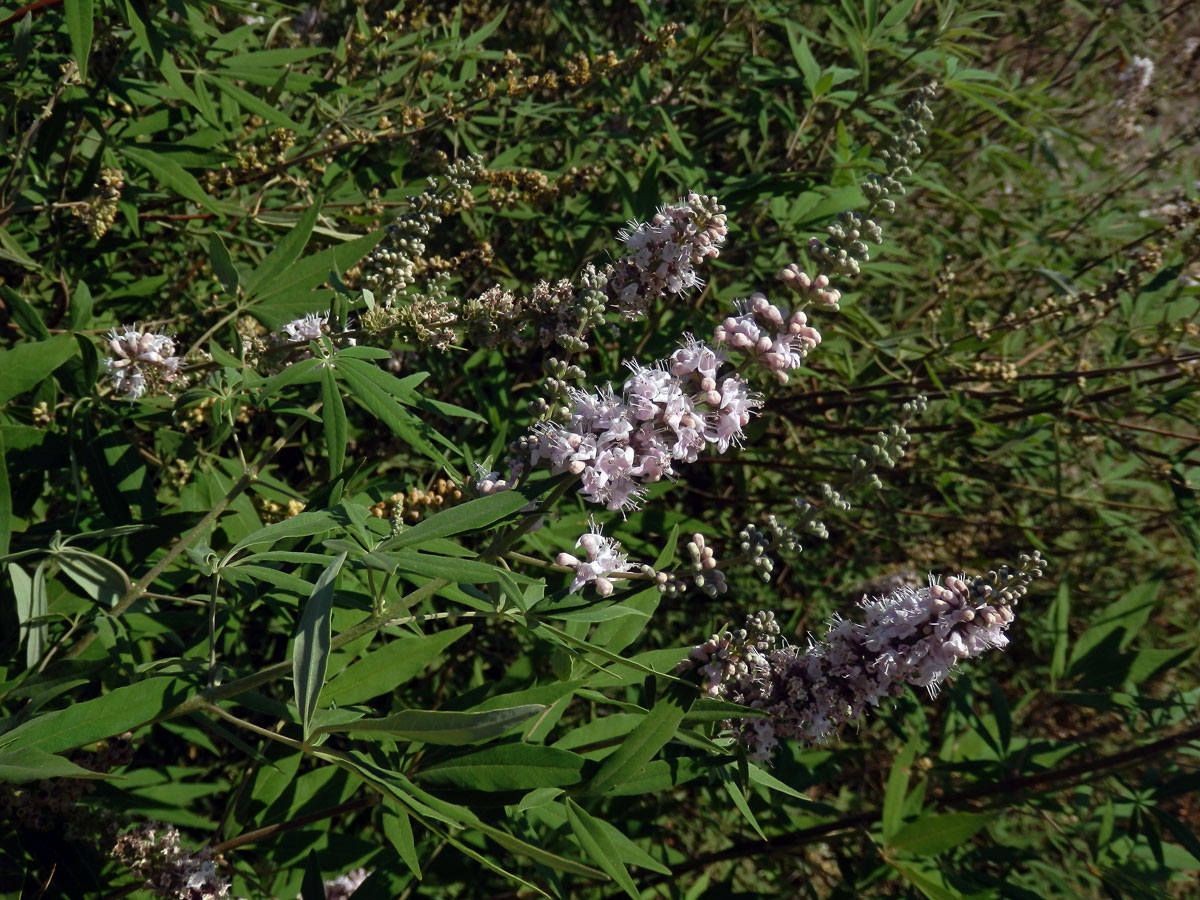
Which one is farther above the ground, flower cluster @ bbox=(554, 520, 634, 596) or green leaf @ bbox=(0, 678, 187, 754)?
flower cluster @ bbox=(554, 520, 634, 596)

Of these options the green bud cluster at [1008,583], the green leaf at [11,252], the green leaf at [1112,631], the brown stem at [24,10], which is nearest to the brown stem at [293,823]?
the green bud cluster at [1008,583]

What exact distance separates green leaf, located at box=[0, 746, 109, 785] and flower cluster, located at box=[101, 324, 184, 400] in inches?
37.0

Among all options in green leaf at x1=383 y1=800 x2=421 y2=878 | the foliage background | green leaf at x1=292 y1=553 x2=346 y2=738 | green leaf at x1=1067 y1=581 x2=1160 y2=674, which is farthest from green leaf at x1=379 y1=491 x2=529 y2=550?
green leaf at x1=1067 y1=581 x2=1160 y2=674

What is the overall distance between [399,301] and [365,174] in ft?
4.07

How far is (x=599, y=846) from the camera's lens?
1969 millimetres

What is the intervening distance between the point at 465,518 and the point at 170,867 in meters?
1.25

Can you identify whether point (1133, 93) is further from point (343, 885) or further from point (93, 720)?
point (93, 720)

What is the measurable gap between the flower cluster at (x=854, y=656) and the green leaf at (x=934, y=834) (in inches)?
16.7

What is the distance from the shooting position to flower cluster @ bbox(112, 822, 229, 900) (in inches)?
90.5

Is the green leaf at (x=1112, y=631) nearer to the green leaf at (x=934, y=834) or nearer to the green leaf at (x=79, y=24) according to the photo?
the green leaf at (x=934, y=834)

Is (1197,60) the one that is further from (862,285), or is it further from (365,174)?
(365,174)

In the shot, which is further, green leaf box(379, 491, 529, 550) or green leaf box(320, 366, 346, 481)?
green leaf box(320, 366, 346, 481)

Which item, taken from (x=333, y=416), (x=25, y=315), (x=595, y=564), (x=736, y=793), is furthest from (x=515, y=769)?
(x=25, y=315)

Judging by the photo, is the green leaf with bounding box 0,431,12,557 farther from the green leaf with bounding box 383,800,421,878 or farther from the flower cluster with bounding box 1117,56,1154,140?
the flower cluster with bounding box 1117,56,1154,140
